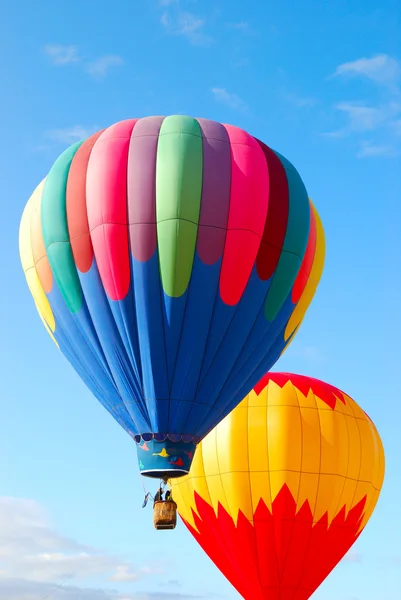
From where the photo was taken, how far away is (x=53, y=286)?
16.7m

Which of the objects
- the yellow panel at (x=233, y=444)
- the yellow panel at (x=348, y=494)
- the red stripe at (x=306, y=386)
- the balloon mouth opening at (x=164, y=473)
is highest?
the red stripe at (x=306, y=386)

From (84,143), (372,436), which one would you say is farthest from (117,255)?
(372,436)

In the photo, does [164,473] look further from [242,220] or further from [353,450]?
[353,450]

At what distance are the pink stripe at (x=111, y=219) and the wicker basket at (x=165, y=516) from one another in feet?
9.46

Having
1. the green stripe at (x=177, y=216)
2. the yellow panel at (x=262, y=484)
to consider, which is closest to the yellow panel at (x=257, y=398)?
the yellow panel at (x=262, y=484)

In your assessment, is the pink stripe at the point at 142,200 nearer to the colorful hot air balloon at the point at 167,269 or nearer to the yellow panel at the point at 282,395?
the colorful hot air balloon at the point at 167,269

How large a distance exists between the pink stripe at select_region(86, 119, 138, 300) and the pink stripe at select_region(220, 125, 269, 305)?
4.54 feet

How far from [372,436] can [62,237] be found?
28.2 feet

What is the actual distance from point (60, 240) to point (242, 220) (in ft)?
8.40

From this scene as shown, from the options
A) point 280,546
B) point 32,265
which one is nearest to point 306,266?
point 32,265

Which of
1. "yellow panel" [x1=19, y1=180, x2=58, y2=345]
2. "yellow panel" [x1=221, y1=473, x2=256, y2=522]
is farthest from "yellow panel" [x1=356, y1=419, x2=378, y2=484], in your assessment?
"yellow panel" [x1=19, y1=180, x2=58, y2=345]

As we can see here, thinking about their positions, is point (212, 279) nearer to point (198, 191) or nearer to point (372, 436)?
point (198, 191)

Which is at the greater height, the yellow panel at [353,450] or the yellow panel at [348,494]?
the yellow panel at [353,450]

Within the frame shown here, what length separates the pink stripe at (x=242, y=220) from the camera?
52.6ft
